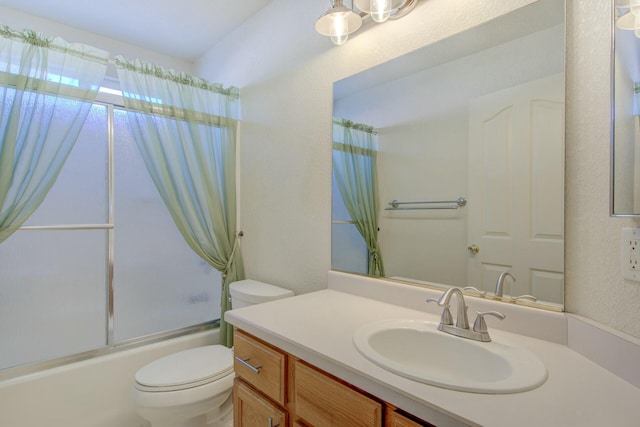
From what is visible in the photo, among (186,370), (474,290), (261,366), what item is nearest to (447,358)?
(474,290)

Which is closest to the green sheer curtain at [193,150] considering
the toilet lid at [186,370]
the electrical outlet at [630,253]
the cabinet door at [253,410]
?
the toilet lid at [186,370]

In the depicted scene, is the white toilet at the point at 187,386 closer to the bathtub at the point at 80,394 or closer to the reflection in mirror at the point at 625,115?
the bathtub at the point at 80,394

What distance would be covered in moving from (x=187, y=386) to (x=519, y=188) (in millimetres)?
1606

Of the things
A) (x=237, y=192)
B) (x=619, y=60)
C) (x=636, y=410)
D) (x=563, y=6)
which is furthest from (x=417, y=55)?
(x=237, y=192)

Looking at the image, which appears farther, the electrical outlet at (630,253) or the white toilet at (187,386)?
the white toilet at (187,386)

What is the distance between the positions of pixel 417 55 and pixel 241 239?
1615 mm

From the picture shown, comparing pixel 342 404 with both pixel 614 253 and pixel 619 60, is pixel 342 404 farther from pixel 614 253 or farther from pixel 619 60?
pixel 619 60

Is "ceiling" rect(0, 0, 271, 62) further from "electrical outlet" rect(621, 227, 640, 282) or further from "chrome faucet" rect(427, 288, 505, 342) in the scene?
"electrical outlet" rect(621, 227, 640, 282)

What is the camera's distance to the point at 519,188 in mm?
979

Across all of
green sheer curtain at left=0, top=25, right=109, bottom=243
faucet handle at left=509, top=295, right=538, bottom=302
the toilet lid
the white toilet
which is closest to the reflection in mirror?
faucet handle at left=509, top=295, right=538, bottom=302

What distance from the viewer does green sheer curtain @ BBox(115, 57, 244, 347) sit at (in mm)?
1824

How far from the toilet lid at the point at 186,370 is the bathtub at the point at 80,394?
1.10 ft

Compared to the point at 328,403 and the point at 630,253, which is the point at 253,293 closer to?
the point at 328,403

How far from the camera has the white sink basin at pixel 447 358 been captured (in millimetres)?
659
